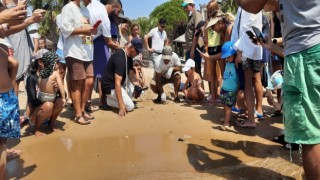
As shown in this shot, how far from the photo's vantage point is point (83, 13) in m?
5.11

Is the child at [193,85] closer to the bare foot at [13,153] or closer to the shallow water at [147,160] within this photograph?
the shallow water at [147,160]

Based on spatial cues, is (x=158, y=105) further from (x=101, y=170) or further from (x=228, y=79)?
(x=101, y=170)

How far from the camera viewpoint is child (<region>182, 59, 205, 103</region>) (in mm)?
6516

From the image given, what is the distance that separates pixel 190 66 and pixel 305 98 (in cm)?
454

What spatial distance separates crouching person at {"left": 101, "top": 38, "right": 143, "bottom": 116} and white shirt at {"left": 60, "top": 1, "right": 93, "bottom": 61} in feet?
2.41

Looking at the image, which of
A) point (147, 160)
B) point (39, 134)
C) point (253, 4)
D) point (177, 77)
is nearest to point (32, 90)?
point (39, 134)

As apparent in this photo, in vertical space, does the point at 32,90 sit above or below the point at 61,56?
below

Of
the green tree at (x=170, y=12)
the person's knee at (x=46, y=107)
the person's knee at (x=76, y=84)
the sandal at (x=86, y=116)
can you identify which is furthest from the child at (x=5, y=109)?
the green tree at (x=170, y=12)

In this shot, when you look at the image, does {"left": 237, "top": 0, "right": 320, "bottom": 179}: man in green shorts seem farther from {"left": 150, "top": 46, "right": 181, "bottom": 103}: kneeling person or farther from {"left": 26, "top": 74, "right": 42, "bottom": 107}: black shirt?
{"left": 150, "top": 46, "right": 181, "bottom": 103}: kneeling person

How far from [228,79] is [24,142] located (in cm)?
280

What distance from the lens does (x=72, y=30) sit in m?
4.83

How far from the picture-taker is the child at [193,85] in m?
→ 6.52

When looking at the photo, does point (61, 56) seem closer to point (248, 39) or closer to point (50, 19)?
point (248, 39)

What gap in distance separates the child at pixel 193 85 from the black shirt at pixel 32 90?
3.03m
